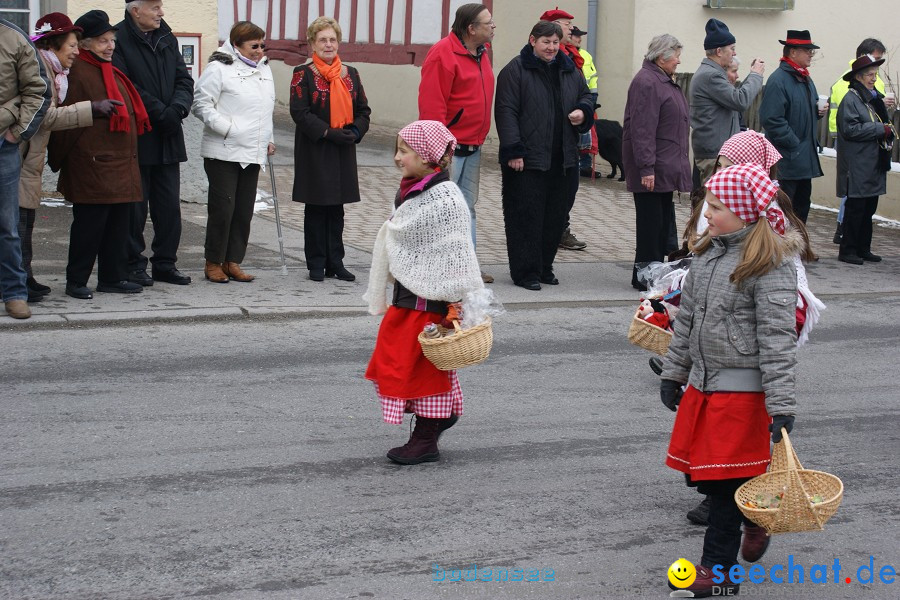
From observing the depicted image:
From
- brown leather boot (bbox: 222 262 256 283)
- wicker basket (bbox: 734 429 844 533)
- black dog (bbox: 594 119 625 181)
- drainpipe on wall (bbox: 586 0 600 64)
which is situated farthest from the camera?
drainpipe on wall (bbox: 586 0 600 64)

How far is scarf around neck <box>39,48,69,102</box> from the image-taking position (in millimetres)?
8531

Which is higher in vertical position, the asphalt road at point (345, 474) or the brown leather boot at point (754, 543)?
the brown leather boot at point (754, 543)

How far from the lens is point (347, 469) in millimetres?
5785

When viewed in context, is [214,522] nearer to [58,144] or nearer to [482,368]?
[482,368]

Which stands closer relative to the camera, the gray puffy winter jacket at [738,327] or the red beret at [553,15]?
the gray puffy winter jacket at [738,327]

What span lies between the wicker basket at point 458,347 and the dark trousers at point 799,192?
6.95m

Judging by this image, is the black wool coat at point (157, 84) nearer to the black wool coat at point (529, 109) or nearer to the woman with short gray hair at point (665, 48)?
the black wool coat at point (529, 109)

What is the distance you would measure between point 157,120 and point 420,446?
424 cm

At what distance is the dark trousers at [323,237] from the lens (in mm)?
9961

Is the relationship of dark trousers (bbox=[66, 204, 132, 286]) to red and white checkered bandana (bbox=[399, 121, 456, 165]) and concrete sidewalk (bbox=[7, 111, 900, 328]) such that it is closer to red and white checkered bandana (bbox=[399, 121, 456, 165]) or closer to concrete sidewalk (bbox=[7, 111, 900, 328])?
concrete sidewalk (bbox=[7, 111, 900, 328])

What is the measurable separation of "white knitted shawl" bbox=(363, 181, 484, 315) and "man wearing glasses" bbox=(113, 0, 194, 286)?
12.8 ft

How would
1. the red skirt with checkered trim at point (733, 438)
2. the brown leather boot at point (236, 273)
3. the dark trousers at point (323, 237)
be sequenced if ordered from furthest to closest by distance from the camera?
the dark trousers at point (323, 237)
the brown leather boot at point (236, 273)
the red skirt with checkered trim at point (733, 438)

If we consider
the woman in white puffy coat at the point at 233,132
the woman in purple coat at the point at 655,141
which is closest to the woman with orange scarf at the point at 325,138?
the woman in white puffy coat at the point at 233,132

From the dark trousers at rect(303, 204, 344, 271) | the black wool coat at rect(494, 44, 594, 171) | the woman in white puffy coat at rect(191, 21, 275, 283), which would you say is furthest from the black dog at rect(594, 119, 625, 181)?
the woman in white puffy coat at rect(191, 21, 275, 283)
